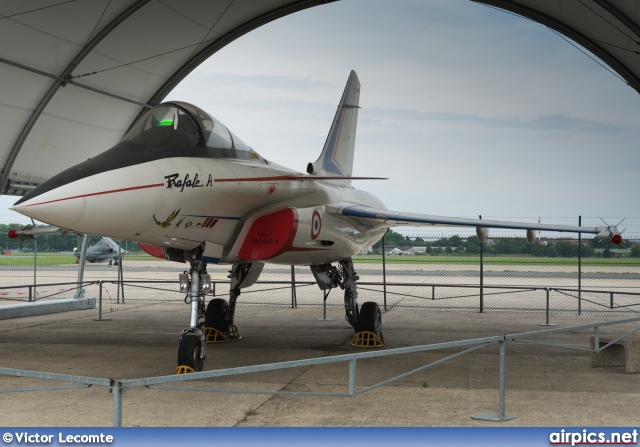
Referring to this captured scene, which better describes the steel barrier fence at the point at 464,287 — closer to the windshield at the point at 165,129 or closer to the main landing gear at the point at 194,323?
the main landing gear at the point at 194,323

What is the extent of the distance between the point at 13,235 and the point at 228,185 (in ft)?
15.2

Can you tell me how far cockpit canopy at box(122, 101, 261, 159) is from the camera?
7.34 metres

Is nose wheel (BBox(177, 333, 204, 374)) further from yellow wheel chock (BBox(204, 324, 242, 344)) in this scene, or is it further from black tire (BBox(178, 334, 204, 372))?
yellow wheel chock (BBox(204, 324, 242, 344))

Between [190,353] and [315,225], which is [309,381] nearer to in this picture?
[190,353]

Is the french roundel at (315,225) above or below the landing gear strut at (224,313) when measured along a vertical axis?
above

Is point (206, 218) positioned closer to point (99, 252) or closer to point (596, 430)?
point (596, 430)

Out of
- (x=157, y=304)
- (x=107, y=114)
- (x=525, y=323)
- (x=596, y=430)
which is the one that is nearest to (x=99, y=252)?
(x=157, y=304)

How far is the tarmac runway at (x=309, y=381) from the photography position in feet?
20.2

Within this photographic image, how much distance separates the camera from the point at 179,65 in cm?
1623

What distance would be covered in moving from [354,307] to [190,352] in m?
4.74

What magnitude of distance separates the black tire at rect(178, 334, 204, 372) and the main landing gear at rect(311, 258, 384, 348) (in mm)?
3854

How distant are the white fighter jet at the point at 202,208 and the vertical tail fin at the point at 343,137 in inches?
61.9

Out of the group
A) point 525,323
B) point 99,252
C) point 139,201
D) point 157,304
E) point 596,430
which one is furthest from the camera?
point 99,252

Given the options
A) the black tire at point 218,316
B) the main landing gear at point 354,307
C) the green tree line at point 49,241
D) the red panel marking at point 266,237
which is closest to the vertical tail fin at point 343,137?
the main landing gear at point 354,307
